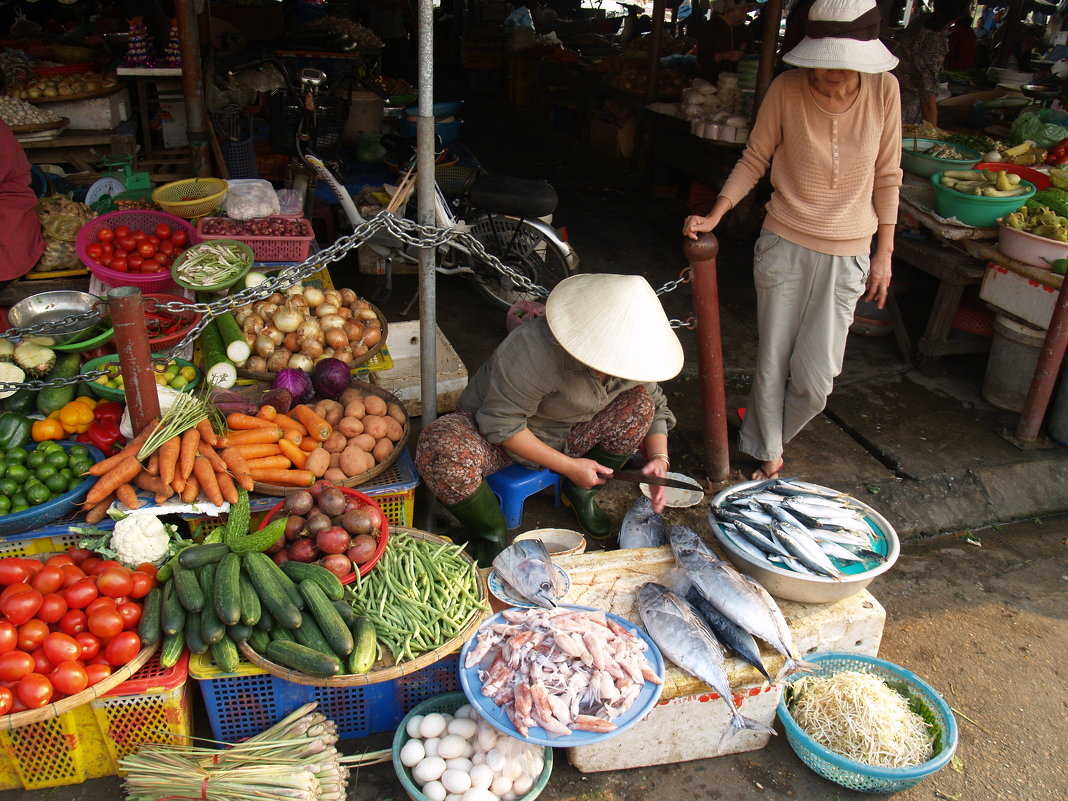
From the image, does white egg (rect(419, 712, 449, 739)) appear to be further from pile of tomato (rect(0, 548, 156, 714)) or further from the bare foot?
the bare foot

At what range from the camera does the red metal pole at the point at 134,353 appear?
2.72m

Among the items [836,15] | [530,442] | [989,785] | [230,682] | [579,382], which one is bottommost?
[989,785]

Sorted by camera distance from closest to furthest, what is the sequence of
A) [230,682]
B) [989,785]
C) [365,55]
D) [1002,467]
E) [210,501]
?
[230,682] < [989,785] < [210,501] < [1002,467] < [365,55]

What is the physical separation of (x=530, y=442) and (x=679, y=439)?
1.62m

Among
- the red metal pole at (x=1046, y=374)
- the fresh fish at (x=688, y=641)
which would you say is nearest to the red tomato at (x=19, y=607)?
the fresh fish at (x=688, y=641)

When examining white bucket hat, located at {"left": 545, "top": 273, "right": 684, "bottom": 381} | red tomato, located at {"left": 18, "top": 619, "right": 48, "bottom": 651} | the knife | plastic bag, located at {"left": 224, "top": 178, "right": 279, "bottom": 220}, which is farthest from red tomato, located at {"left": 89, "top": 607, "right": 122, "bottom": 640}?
plastic bag, located at {"left": 224, "top": 178, "right": 279, "bottom": 220}

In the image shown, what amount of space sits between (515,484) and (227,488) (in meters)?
1.21

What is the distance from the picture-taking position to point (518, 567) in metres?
2.82

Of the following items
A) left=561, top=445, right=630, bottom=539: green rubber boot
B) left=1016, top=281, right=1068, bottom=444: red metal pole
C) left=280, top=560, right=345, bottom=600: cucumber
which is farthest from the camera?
left=1016, top=281, right=1068, bottom=444: red metal pole

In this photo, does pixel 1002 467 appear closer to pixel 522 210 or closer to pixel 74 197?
pixel 522 210

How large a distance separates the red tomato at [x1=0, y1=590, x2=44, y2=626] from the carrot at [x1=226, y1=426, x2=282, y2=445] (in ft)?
2.92

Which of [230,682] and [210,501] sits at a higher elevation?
[210,501]

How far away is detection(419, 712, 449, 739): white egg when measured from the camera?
2508 millimetres

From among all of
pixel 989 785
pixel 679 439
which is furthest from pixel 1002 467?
pixel 989 785
